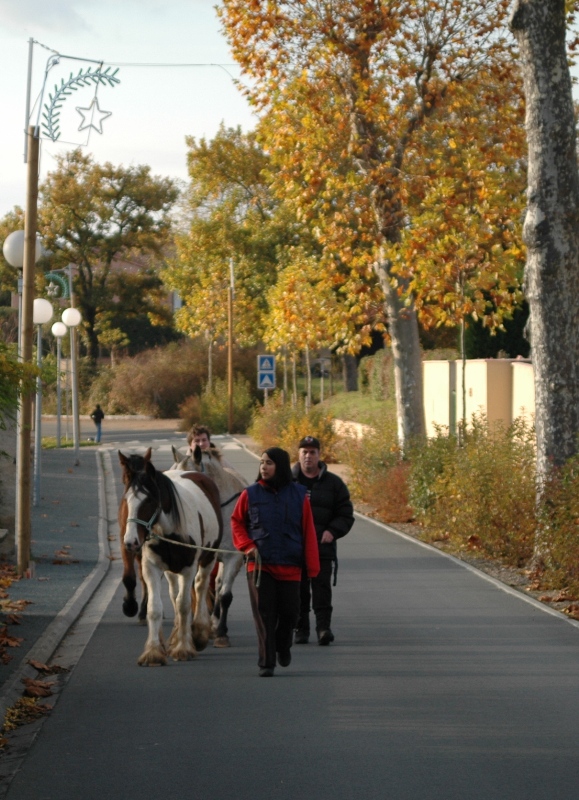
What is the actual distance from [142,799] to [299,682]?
131 inches

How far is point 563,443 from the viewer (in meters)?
16.7

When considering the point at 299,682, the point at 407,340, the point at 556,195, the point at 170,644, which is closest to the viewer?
the point at 299,682

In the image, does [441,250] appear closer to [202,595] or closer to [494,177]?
[494,177]

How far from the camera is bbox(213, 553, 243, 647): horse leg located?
38.1ft

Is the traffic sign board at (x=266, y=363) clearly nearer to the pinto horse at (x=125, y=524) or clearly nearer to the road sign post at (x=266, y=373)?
the road sign post at (x=266, y=373)

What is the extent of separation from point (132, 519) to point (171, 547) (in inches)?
20.4

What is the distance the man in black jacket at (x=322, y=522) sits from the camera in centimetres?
1174

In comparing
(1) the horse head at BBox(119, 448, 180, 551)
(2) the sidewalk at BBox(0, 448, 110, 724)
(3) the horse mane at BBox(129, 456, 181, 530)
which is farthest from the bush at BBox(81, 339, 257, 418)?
(1) the horse head at BBox(119, 448, 180, 551)

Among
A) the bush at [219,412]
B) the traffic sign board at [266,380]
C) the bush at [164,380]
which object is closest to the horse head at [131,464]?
the traffic sign board at [266,380]

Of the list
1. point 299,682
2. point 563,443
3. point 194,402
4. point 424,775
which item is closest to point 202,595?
point 299,682

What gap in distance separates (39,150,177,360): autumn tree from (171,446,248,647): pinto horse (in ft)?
230

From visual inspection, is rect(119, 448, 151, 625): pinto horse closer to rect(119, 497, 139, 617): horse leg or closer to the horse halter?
rect(119, 497, 139, 617): horse leg

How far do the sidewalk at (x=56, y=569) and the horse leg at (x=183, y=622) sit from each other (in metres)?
1.09

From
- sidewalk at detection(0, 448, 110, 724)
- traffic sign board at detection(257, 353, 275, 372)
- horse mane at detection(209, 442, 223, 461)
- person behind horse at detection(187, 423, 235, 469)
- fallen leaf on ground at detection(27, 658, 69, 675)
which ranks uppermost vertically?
traffic sign board at detection(257, 353, 275, 372)
